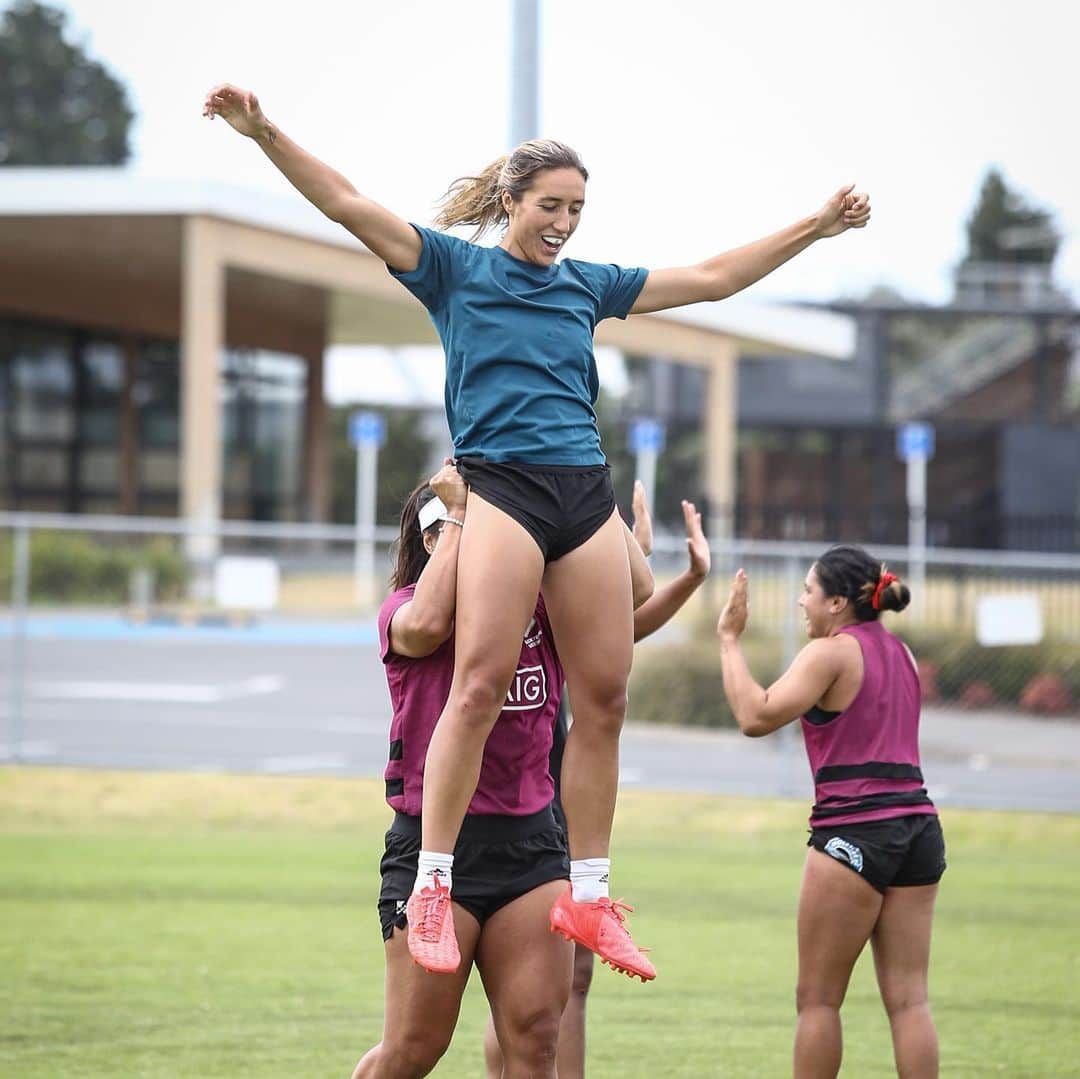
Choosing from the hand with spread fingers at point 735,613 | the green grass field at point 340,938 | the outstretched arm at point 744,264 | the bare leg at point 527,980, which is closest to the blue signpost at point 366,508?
the green grass field at point 340,938

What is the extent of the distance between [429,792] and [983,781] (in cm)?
1063

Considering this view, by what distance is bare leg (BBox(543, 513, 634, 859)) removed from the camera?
4375 millimetres

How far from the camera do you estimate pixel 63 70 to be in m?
73.8

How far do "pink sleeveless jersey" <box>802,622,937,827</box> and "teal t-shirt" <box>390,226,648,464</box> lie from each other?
1398 mm

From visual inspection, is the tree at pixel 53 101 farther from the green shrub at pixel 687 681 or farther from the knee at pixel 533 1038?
the knee at pixel 533 1038

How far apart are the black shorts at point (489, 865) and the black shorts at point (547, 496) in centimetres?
68

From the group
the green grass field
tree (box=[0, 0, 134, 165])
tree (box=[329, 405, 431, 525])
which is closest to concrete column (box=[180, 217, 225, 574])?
the green grass field

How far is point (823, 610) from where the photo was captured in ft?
18.0

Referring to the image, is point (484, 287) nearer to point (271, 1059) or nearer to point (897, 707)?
point (897, 707)

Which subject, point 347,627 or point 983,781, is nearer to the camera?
point 983,781

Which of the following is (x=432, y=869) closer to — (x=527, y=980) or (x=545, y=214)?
(x=527, y=980)

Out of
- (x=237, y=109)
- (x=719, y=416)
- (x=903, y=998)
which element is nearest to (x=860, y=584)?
(x=903, y=998)

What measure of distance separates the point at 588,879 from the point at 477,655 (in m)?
0.68

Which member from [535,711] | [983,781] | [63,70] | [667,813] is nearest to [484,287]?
[535,711]
